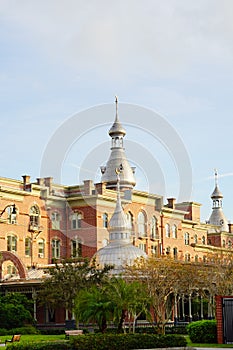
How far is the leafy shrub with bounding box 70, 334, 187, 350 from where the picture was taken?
2956 cm

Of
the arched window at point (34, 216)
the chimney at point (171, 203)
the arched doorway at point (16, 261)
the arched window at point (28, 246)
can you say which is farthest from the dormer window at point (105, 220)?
the chimney at point (171, 203)

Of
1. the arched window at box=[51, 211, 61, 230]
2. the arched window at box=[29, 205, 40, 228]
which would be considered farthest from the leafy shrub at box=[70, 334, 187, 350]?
the arched window at box=[51, 211, 61, 230]

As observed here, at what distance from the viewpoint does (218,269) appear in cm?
5369

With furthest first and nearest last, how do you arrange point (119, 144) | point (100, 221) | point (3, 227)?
point (119, 144), point (100, 221), point (3, 227)

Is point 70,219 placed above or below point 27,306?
above

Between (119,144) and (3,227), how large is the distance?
89.7ft

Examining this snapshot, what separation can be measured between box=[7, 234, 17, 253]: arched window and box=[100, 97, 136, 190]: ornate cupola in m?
20.1

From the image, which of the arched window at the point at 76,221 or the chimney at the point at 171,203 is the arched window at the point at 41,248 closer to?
the arched window at the point at 76,221

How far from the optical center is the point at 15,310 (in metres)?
55.7

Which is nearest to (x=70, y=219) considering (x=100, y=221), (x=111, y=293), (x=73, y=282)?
(x=100, y=221)

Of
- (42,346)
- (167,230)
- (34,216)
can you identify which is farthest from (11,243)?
(42,346)

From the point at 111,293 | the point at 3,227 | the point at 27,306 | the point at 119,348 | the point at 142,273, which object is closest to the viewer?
the point at 119,348

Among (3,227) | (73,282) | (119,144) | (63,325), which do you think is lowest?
(63,325)

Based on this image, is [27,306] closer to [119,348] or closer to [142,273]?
[142,273]
